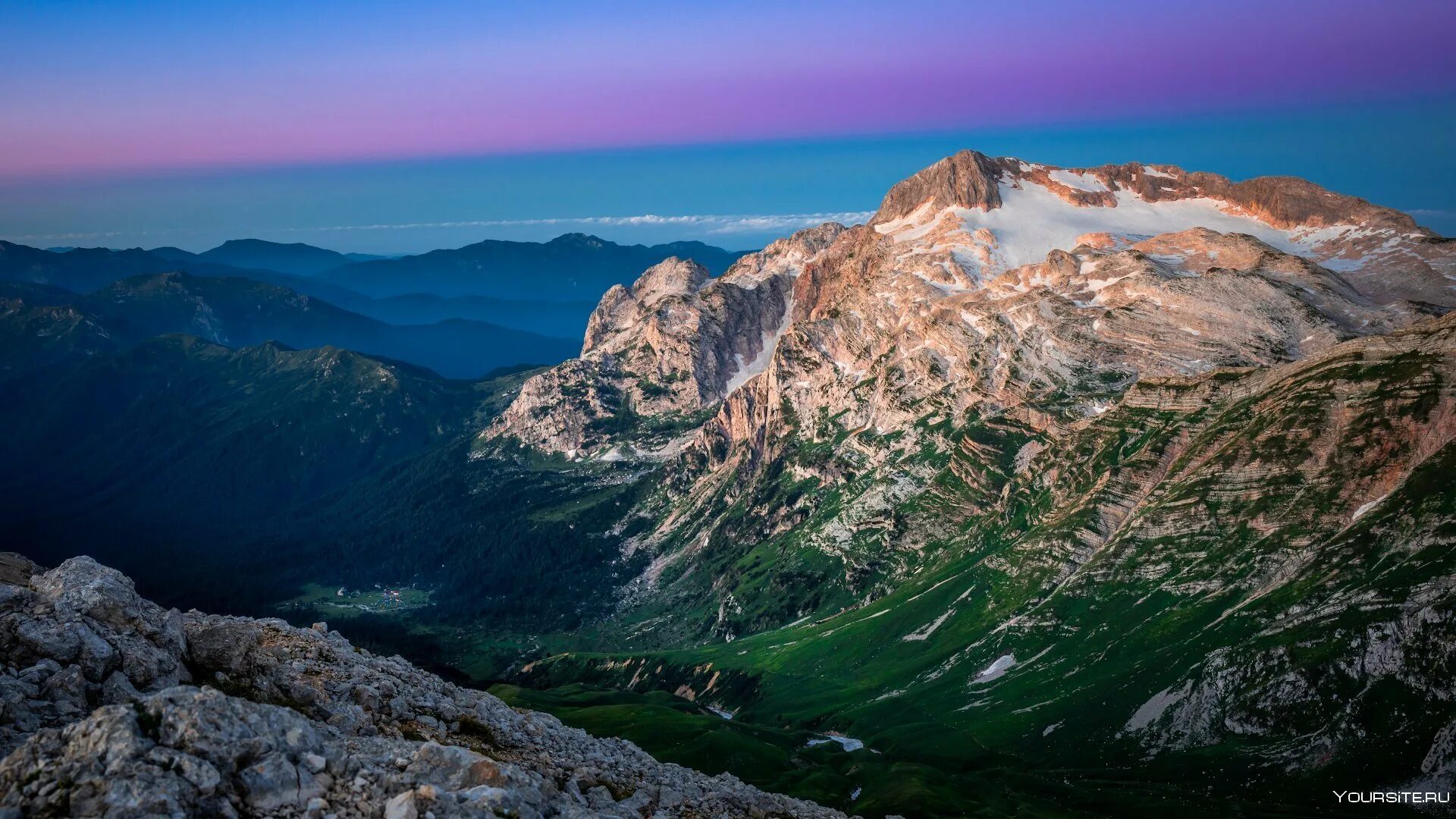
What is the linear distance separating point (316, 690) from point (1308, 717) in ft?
489

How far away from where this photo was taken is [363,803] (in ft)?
141

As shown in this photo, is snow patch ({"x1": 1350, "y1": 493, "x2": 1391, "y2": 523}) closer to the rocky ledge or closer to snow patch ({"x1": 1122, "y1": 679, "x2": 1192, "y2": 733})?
snow patch ({"x1": 1122, "y1": 679, "x2": 1192, "y2": 733})

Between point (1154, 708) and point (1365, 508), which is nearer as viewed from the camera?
point (1154, 708)

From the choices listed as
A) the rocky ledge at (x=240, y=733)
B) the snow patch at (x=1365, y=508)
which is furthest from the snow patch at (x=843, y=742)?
the rocky ledge at (x=240, y=733)

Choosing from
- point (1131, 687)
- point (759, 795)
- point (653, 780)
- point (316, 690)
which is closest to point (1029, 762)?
point (1131, 687)

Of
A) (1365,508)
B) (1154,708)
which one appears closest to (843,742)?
(1154,708)

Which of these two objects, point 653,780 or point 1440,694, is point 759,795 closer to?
point 653,780

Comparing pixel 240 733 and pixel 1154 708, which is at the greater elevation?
pixel 240 733

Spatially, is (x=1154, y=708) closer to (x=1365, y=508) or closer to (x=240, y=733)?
(x=1365, y=508)

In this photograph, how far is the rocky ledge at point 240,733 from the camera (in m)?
38.8

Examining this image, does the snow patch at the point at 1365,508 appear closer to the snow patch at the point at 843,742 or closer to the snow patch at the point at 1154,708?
the snow patch at the point at 1154,708

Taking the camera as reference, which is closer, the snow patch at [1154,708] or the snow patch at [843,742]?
the snow patch at [1154,708]

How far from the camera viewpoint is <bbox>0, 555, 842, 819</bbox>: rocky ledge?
127ft

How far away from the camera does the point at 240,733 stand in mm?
43062
